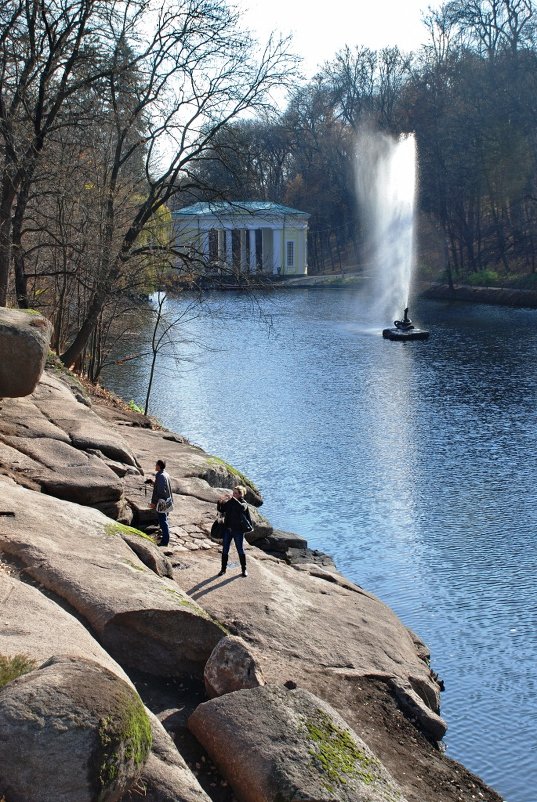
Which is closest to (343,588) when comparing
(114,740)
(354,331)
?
(114,740)

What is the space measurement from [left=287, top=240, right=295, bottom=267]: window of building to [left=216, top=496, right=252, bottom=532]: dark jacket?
75.7 meters

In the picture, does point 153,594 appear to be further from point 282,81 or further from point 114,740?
point 282,81

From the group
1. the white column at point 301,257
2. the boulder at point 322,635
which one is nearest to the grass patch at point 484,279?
the white column at point 301,257

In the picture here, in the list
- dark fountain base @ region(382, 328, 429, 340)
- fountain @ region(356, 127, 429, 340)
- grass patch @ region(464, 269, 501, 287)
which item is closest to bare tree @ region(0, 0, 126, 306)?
dark fountain base @ region(382, 328, 429, 340)

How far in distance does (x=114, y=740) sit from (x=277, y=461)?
15.3m

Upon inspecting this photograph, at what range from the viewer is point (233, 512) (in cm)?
1078

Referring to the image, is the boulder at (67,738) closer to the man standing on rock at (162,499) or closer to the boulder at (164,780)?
the boulder at (164,780)

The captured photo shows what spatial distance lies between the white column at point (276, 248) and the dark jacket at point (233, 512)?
73.5 metres

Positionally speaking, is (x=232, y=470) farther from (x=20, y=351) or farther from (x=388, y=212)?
(x=388, y=212)

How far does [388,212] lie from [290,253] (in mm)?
16504

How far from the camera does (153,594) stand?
8.41m

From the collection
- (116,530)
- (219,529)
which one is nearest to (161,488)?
(219,529)

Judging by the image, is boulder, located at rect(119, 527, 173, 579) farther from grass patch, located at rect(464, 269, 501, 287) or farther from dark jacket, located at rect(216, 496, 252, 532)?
grass patch, located at rect(464, 269, 501, 287)

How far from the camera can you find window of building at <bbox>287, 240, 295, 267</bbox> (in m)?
85.4
